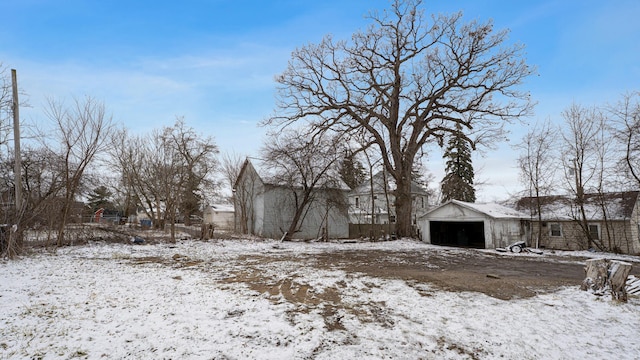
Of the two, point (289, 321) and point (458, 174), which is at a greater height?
point (458, 174)

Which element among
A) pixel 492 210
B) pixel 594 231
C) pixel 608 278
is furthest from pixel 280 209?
pixel 594 231

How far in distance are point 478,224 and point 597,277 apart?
16.9m

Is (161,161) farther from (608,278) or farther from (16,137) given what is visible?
(608,278)

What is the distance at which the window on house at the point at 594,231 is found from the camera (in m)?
18.4

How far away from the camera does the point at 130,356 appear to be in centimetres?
361

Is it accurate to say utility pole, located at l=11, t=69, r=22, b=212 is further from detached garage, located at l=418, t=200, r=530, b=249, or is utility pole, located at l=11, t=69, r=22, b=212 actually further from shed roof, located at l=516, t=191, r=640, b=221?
shed roof, located at l=516, t=191, r=640, b=221

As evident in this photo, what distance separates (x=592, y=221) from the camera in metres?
18.4

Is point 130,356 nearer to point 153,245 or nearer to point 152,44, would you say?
point 152,44

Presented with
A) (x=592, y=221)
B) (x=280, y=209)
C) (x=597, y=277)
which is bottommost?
(x=597, y=277)

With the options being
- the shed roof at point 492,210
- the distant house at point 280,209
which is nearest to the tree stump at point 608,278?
the shed roof at point 492,210

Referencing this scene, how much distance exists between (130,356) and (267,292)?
3.14 metres

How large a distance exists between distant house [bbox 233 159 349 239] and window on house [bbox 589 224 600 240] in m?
14.3

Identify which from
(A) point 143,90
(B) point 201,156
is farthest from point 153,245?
(B) point 201,156

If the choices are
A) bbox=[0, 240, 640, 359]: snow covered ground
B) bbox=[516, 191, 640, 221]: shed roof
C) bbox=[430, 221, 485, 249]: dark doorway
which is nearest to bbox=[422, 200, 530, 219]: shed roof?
bbox=[516, 191, 640, 221]: shed roof
